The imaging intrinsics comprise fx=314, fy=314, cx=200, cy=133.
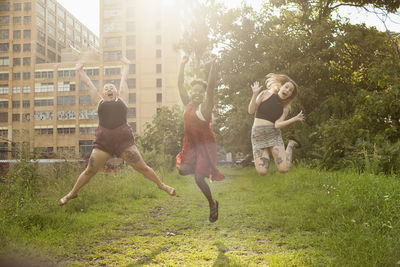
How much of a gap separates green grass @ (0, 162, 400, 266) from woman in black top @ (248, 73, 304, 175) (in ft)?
8.75

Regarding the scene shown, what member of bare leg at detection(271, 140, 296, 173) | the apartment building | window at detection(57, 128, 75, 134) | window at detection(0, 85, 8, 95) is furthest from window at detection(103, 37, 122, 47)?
window at detection(0, 85, 8, 95)

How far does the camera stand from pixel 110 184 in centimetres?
1413

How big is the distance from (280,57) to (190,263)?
5.10 meters

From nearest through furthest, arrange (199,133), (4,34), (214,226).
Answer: (199,133)
(4,34)
(214,226)

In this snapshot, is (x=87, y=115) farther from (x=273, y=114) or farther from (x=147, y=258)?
(x=273, y=114)

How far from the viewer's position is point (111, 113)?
5.03 metres

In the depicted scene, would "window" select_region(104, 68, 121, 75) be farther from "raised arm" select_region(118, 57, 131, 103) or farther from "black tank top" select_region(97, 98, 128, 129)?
"black tank top" select_region(97, 98, 128, 129)

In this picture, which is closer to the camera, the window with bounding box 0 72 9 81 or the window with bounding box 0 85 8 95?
the window with bounding box 0 72 9 81

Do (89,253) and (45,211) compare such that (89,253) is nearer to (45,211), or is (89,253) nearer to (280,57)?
(45,211)

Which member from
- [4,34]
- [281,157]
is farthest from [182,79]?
[4,34]

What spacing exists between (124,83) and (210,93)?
5.21ft

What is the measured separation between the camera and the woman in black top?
212 inches

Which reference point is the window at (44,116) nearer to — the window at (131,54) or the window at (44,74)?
the window at (44,74)

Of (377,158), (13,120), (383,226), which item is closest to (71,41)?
(13,120)
